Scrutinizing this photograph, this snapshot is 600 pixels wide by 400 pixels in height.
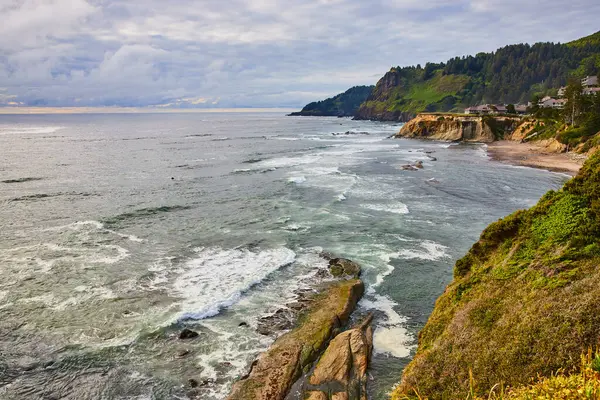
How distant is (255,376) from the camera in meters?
15.4

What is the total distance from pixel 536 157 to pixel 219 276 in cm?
7234

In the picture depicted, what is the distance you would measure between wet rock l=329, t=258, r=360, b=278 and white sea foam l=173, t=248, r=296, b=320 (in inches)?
126

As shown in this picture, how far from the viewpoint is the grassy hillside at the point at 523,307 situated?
9.26 meters

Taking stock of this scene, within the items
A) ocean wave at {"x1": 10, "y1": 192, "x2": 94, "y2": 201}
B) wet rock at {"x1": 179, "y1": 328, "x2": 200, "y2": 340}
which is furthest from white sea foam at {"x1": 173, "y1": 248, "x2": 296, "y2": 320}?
ocean wave at {"x1": 10, "y1": 192, "x2": 94, "y2": 201}

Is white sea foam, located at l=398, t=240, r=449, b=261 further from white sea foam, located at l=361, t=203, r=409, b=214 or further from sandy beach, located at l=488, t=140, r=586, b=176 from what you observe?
sandy beach, located at l=488, t=140, r=586, b=176

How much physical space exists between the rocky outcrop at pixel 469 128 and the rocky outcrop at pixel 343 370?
108 meters

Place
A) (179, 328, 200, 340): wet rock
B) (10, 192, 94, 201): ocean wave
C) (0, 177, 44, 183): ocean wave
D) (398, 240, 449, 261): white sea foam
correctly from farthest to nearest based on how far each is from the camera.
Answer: (0, 177, 44, 183): ocean wave, (10, 192, 94, 201): ocean wave, (398, 240, 449, 261): white sea foam, (179, 328, 200, 340): wet rock

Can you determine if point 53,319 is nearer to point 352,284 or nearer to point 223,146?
point 352,284

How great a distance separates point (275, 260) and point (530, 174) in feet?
163

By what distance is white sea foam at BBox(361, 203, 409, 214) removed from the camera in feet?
133

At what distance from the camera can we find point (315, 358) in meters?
16.5

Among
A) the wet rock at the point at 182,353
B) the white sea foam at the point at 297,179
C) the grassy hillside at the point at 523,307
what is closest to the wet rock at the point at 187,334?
the wet rock at the point at 182,353

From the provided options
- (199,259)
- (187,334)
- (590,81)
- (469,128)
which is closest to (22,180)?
(199,259)

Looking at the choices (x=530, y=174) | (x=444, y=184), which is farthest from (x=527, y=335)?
(x=530, y=174)
